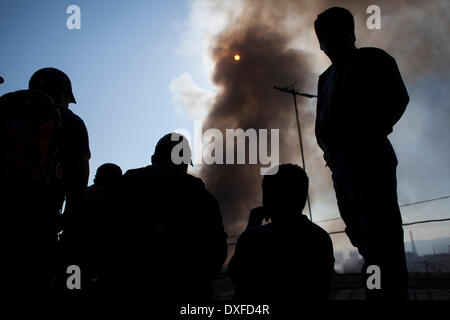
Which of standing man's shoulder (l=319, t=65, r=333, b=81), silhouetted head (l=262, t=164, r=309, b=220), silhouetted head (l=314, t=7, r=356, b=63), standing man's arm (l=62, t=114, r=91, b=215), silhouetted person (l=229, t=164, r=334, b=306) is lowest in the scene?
silhouetted person (l=229, t=164, r=334, b=306)

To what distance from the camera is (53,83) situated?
2539 mm

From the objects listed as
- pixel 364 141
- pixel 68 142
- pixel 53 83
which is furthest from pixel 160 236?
pixel 53 83

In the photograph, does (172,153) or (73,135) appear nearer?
(172,153)

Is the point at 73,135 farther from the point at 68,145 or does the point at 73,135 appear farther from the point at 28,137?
the point at 28,137

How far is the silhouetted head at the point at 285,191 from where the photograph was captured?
164 centimetres

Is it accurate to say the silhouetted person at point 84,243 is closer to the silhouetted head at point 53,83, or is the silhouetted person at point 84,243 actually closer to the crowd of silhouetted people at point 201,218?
the crowd of silhouetted people at point 201,218

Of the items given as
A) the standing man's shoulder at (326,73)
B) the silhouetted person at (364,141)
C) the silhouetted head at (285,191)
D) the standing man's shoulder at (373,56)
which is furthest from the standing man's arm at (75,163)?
the standing man's shoulder at (373,56)

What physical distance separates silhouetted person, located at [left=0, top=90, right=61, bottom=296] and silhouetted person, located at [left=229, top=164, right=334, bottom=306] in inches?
46.5

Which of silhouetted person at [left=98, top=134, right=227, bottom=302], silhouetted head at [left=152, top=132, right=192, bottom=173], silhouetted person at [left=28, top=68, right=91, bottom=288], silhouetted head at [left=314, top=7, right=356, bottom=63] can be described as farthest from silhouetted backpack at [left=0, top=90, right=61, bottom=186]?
silhouetted head at [left=314, top=7, right=356, bottom=63]

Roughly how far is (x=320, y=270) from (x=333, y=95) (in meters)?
1.29

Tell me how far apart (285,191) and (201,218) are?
658 millimetres

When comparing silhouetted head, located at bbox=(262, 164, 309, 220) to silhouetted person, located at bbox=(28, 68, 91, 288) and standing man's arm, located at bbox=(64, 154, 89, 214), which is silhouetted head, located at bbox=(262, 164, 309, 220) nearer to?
silhouetted person, located at bbox=(28, 68, 91, 288)

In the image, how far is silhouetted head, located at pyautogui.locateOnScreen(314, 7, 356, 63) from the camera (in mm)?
2096
